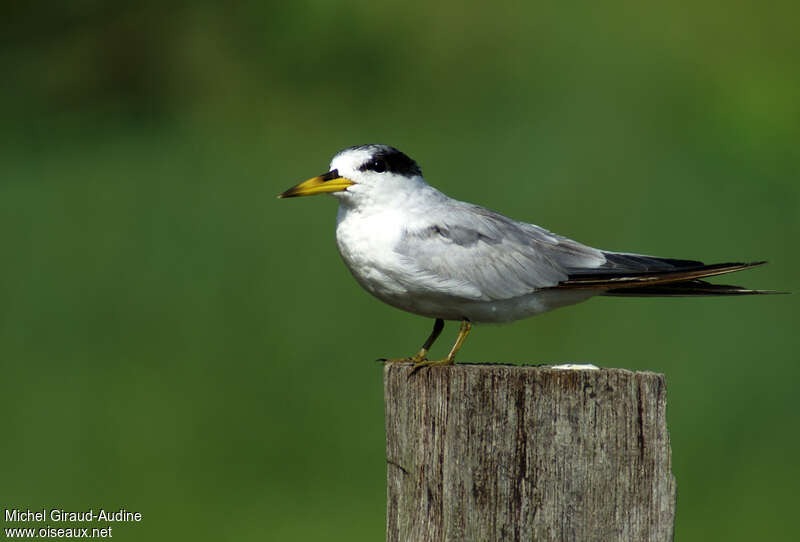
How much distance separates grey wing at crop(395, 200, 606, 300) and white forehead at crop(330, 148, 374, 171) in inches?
15.1

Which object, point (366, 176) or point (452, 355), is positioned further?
Result: point (366, 176)

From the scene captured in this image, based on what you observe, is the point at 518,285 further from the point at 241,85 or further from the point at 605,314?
the point at 241,85

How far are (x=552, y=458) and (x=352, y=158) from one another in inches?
73.0

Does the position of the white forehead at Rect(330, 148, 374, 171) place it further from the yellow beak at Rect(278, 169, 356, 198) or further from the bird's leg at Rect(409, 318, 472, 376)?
the bird's leg at Rect(409, 318, 472, 376)

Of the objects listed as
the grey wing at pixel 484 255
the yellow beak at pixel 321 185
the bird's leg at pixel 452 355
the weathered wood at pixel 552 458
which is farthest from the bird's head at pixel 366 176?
the weathered wood at pixel 552 458

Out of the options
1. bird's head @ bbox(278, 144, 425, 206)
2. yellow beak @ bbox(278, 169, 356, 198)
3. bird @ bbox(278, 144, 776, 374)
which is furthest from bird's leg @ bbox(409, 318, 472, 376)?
yellow beak @ bbox(278, 169, 356, 198)

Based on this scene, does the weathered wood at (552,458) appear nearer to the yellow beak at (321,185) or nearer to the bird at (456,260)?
the bird at (456,260)

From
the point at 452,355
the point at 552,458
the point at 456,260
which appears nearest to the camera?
the point at 552,458

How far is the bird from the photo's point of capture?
4.07 meters

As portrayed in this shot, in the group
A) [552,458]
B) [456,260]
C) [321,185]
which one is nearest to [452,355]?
[456,260]

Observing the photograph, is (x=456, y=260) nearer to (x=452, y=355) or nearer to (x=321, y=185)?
(x=452, y=355)

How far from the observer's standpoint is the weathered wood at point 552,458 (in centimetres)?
301

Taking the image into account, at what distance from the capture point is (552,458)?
3.02m

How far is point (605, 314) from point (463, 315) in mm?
5351
